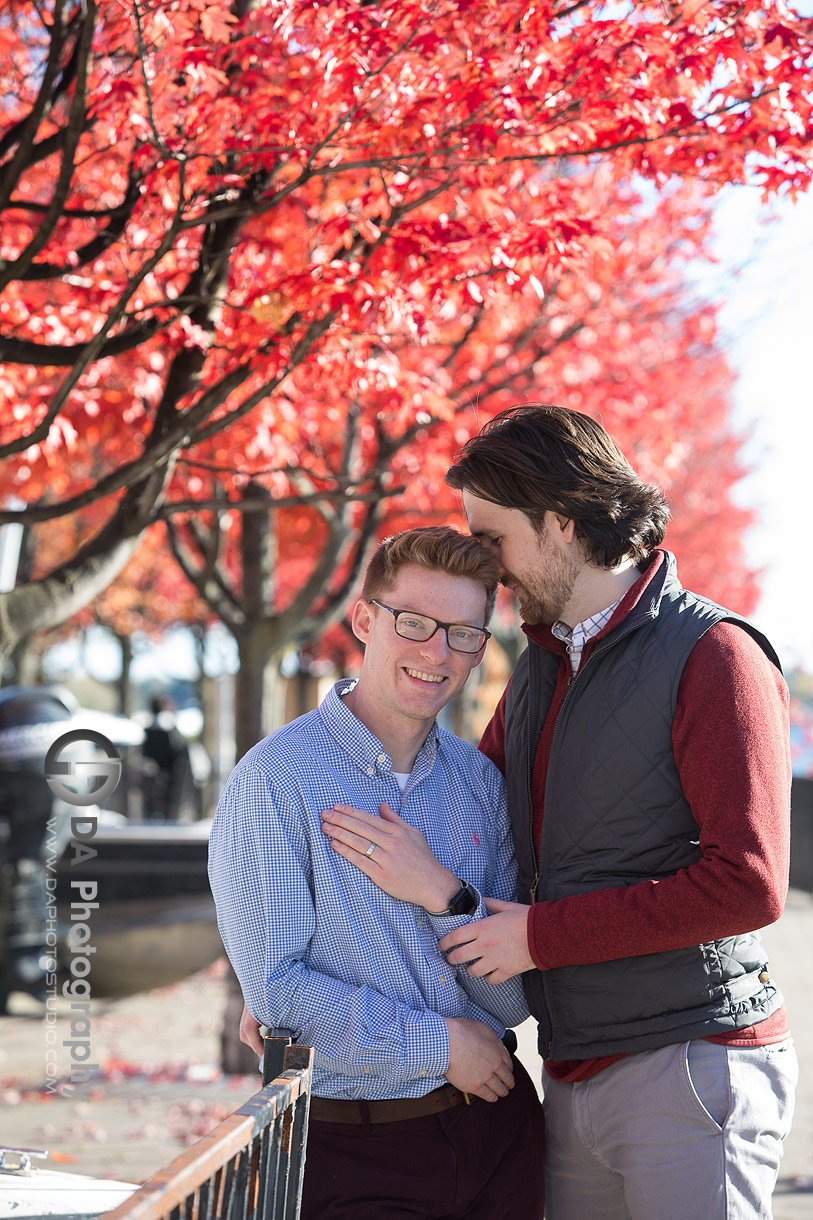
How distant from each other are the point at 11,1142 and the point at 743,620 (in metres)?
5.33

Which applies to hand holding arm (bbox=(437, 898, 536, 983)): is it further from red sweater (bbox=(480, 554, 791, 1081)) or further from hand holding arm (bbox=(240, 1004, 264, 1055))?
hand holding arm (bbox=(240, 1004, 264, 1055))

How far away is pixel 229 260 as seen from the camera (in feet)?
14.0

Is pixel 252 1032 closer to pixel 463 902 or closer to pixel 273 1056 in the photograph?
pixel 273 1056

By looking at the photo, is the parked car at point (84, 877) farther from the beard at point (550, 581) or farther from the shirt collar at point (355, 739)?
the beard at point (550, 581)

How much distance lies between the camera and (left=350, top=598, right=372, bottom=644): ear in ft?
8.66

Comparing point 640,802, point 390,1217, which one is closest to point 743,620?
point 640,802

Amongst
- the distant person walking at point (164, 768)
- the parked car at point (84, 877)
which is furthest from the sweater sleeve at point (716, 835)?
the distant person walking at point (164, 768)

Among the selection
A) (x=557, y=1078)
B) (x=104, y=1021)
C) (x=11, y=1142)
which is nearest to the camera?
(x=557, y=1078)

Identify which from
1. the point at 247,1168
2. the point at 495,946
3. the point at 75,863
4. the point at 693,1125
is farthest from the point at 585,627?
the point at 75,863

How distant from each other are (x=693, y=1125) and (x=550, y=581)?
116 cm

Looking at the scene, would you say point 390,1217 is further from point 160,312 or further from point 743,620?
point 160,312

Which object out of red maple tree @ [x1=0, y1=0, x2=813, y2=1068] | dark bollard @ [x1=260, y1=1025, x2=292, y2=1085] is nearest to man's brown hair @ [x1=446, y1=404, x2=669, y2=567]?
dark bollard @ [x1=260, y1=1025, x2=292, y2=1085]

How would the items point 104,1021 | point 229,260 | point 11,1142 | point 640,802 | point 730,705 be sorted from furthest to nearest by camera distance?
point 104,1021 < point 11,1142 < point 229,260 < point 640,802 < point 730,705

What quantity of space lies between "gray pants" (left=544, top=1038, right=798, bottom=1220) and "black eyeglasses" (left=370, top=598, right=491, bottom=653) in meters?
0.93
